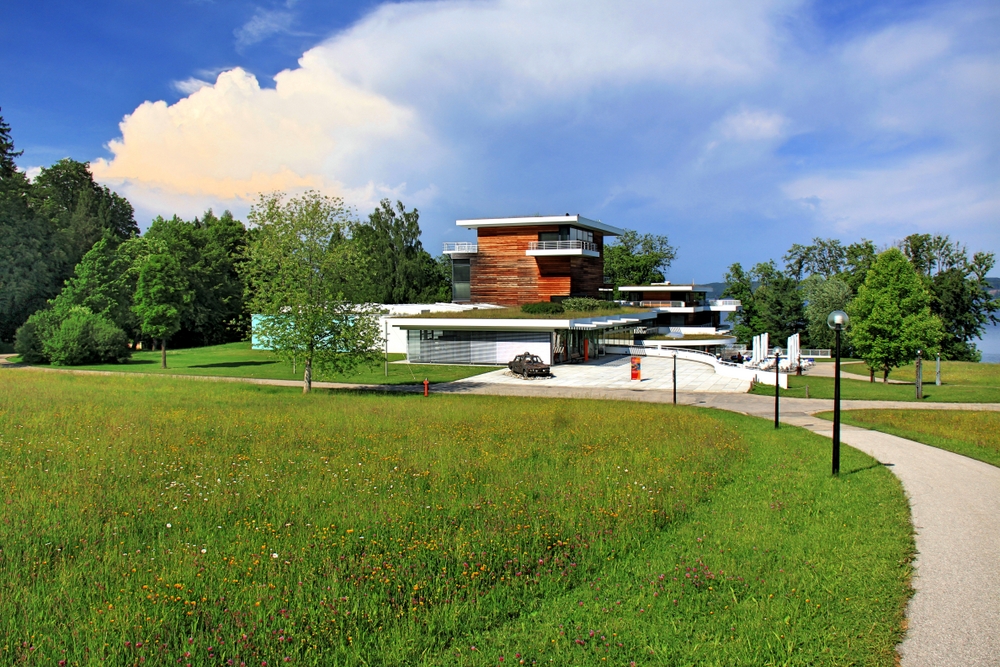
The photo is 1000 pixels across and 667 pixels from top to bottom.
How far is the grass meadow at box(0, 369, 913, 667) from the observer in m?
6.43

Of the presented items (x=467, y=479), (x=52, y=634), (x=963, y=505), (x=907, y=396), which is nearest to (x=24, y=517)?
(x=52, y=634)

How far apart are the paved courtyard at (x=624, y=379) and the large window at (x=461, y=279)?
16203 mm

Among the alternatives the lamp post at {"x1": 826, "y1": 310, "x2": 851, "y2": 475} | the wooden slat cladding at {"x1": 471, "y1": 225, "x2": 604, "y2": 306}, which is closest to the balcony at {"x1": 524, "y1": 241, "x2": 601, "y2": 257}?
the wooden slat cladding at {"x1": 471, "y1": 225, "x2": 604, "y2": 306}

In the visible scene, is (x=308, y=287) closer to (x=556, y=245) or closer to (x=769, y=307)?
(x=556, y=245)

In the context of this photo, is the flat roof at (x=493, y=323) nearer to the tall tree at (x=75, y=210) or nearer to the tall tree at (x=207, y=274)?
the tall tree at (x=207, y=274)

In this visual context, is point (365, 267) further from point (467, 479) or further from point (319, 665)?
point (319, 665)

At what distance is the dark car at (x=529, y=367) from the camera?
40000 millimetres

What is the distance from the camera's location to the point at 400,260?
3290 inches

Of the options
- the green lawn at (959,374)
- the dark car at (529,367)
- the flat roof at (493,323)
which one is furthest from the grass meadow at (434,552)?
the green lawn at (959,374)

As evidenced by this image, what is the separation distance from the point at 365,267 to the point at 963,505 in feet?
80.9

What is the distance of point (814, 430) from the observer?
68.2 feet

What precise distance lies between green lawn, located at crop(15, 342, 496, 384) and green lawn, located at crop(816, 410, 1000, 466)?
Result: 2178 cm

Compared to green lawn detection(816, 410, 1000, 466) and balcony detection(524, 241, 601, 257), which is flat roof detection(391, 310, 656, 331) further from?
green lawn detection(816, 410, 1000, 466)

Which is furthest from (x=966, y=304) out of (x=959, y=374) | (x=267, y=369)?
(x=267, y=369)
